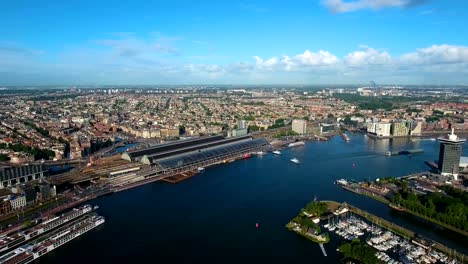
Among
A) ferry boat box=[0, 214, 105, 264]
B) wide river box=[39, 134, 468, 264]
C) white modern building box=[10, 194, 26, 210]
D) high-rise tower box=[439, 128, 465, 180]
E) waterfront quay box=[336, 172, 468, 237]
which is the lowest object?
wide river box=[39, 134, 468, 264]

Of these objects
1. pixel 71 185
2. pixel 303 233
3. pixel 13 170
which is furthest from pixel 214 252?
pixel 13 170

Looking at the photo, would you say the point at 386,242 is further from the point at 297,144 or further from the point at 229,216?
the point at 297,144

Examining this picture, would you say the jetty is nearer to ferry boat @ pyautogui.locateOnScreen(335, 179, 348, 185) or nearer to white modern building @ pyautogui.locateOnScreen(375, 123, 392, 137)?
white modern building @ pyautogui.locateOnScreen(375, 123, 392, 137)

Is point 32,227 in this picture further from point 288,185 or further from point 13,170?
point 288,185

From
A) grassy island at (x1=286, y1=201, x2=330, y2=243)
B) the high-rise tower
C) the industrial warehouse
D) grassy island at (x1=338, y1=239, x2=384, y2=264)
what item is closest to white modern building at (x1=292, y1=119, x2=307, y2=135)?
the industrial warehouse

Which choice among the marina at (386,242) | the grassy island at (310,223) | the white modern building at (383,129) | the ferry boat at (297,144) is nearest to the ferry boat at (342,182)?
the grassy island at (310,223)

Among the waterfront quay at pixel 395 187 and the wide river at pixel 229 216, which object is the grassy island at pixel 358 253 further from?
the waterfront quay at pixel 395 187
